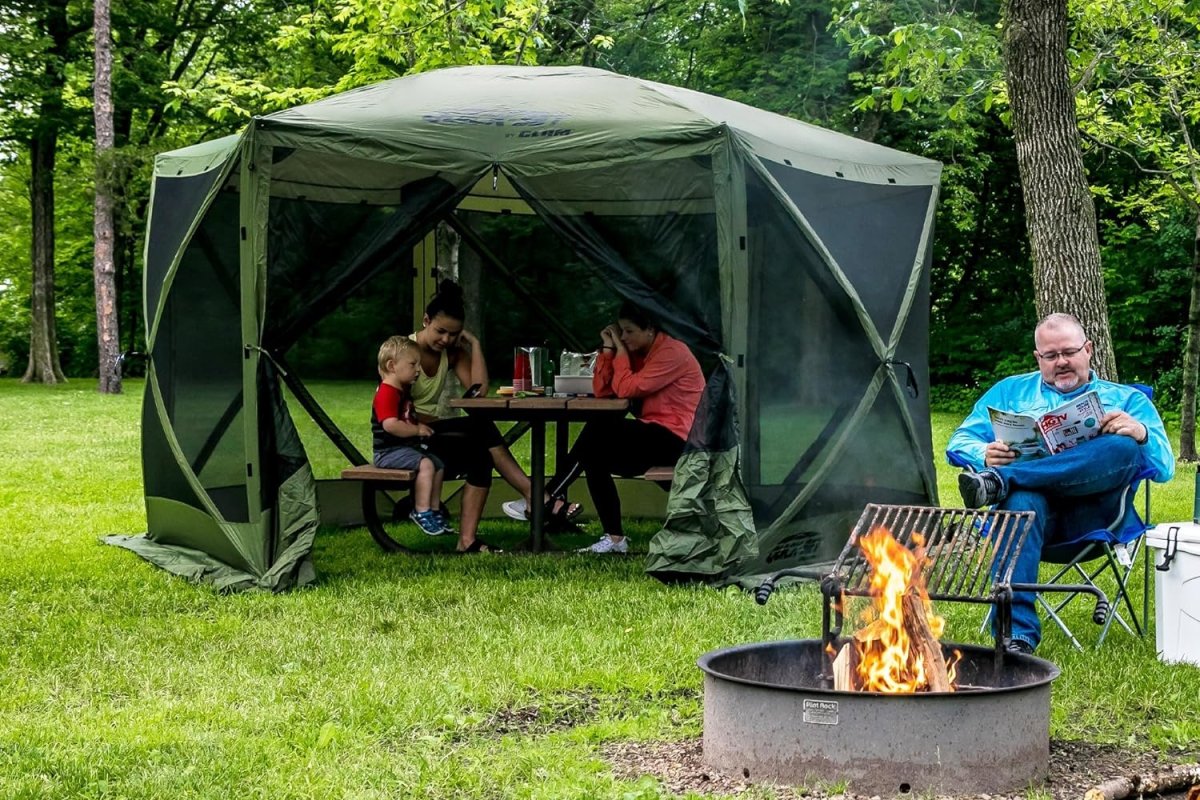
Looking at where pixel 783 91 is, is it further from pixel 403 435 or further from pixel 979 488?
pixel 979 488

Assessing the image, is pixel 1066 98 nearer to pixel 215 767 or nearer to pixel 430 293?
pixel 430 293

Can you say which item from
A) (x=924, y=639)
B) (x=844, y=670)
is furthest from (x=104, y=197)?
(x=924, y=639)

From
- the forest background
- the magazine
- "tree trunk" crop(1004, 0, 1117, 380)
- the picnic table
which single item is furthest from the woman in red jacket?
the magazine

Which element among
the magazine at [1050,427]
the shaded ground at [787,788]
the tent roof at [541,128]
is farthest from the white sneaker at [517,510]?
the shaded ground at [787,788]

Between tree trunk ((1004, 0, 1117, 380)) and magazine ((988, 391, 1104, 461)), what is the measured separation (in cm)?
208

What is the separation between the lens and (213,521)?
256 inches

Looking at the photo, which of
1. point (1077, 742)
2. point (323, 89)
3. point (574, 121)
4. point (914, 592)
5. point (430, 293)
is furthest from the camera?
point (323, 89)

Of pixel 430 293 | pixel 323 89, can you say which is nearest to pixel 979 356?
pixel 323 89

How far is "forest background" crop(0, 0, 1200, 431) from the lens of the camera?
11422 millimetres

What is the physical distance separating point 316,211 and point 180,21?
18643 mm

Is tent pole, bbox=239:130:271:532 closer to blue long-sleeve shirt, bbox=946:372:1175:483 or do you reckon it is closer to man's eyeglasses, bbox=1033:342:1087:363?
blue long-sleeve shirt, bbox=946:372:1175:483

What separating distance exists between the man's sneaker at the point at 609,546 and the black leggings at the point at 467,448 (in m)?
0.63

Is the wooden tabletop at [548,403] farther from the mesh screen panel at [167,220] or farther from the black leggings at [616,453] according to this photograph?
the mesh screen panel at [167,220]

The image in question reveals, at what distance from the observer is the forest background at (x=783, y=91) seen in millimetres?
11422
